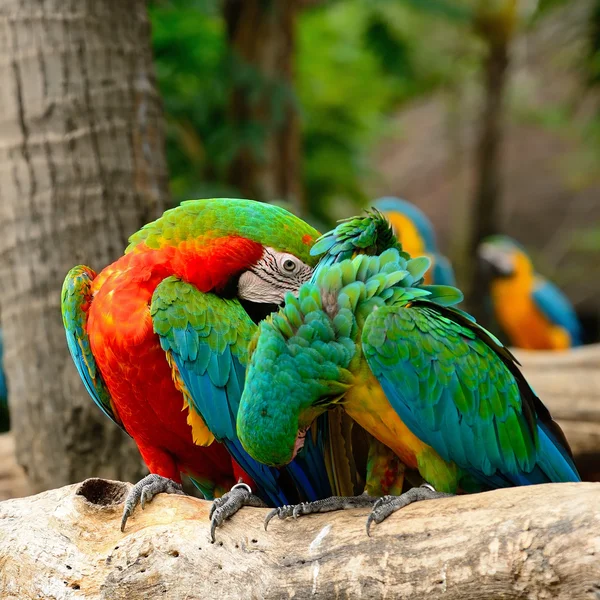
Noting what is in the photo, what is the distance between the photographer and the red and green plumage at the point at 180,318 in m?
1.90

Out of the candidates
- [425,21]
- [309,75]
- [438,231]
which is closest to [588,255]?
[438,231]

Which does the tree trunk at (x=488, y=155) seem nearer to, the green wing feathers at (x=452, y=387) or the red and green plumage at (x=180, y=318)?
the red and green plumage at (x=180, y=318)

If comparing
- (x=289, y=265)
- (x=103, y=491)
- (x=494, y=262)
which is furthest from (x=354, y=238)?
(x=494, y=262)

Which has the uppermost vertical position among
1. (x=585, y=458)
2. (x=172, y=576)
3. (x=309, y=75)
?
(x=309, y=75)

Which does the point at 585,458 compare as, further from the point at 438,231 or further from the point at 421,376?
the point at 438,231

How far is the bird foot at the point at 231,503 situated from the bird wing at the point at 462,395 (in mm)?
468

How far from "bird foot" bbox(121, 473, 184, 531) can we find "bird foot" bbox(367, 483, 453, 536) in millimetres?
596

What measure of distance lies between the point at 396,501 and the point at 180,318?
2.21ft

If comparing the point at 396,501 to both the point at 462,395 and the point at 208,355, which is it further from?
the point at 208,355

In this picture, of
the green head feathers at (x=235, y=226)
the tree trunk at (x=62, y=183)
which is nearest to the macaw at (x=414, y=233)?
the tree trunk at (x=62, y=183)

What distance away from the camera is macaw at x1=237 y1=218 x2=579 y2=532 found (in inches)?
63.2

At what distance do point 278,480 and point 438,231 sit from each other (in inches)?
376

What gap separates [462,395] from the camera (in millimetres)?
1753

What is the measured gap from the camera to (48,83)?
271 cm
